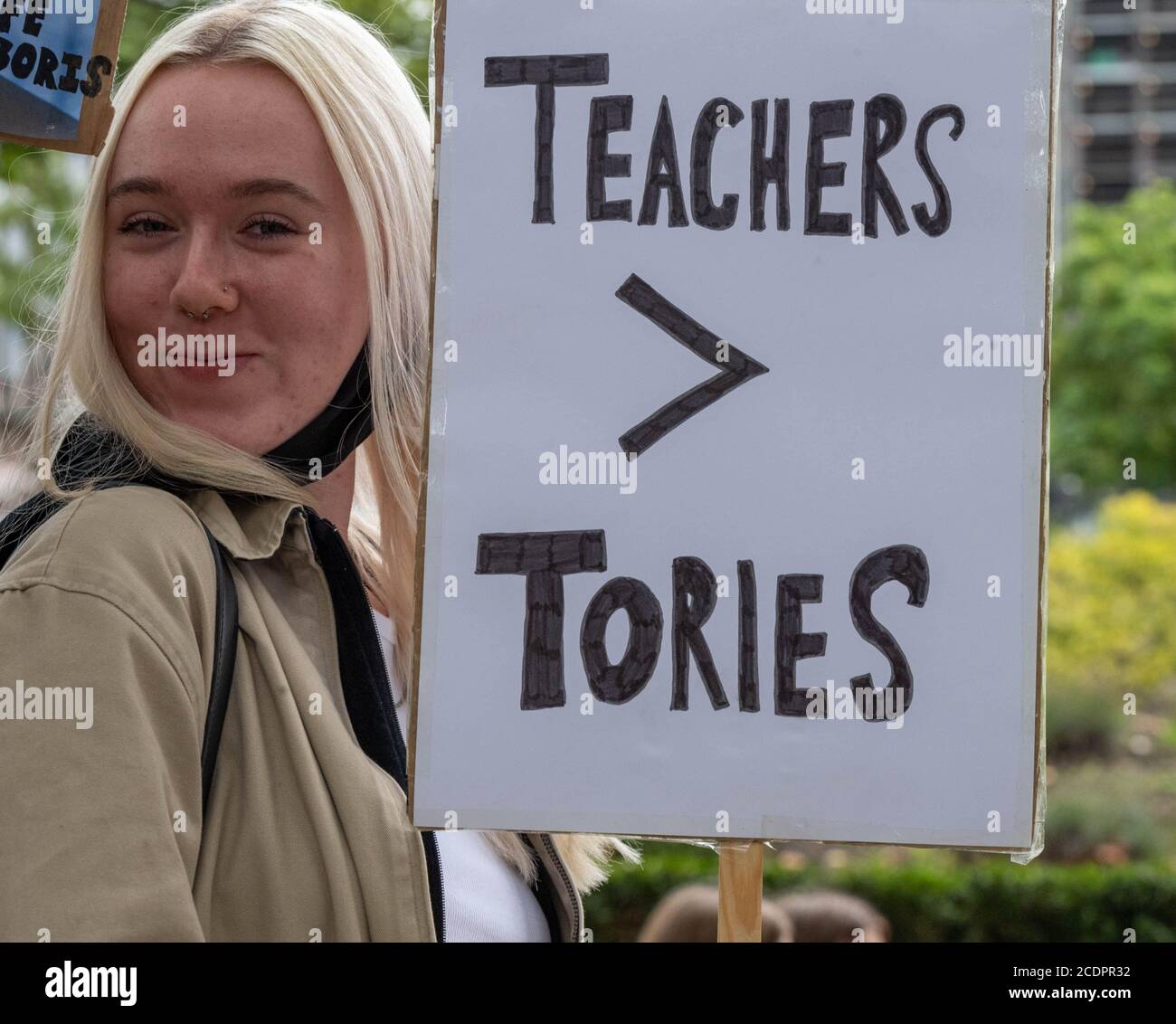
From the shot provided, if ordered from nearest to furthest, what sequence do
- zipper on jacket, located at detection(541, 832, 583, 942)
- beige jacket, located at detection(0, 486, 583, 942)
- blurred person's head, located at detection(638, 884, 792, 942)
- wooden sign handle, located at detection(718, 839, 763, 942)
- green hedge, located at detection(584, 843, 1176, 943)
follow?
beige jacket, located at detection(0, 486, 583, 942) → wooden sign handle, located at detection(718, 839, 763, 942) → zipper on jacket, located at detection(541, 832, 583, 942) → blurred person's head, located at detection(638, 884, 792, 942) → green hedge, located at detection(584, 843, 1176, 943)

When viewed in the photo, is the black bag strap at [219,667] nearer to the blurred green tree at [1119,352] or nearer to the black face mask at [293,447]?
the black face mask at [293,447]

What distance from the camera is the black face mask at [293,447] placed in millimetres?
Result: 1563

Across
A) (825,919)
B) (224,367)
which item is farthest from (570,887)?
(825,919)

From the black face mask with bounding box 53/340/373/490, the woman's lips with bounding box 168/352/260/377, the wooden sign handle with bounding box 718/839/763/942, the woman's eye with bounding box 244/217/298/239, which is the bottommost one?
the wooden sign handle with bounding box 718/839/763/942

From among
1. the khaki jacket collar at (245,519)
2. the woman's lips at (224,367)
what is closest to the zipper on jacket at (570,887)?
the khaki jacket collar at (245,519)

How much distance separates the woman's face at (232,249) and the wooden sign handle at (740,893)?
68 cm

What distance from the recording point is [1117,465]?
31672mm

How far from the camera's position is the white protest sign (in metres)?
1.49

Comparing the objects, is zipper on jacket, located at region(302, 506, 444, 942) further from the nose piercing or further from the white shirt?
the nose piercing

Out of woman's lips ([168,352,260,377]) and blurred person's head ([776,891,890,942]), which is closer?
woman's lips ([168,352,260,377])

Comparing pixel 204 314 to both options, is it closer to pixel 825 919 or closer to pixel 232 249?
pixel 232 249

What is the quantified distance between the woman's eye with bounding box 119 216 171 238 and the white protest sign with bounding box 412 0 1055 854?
0.35 metres

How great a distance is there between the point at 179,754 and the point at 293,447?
46 cm

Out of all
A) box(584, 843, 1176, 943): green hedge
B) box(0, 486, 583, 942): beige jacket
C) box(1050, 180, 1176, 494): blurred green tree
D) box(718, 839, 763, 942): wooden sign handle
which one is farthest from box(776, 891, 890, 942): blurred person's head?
box(1050, 180, 1176, 494): blurred green tree
